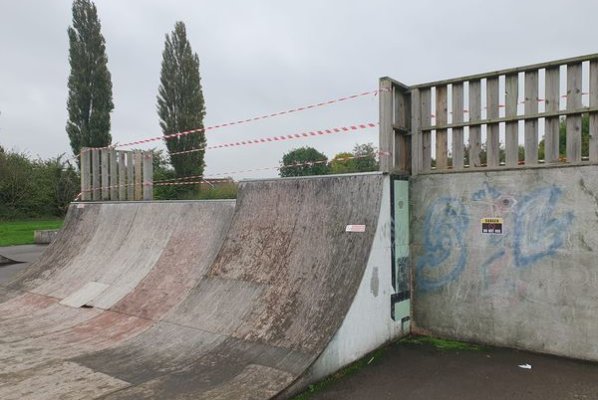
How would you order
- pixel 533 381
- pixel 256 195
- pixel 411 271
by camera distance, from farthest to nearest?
1. pixel 256 195
2. pixel 411 271
3. pixel 533 381

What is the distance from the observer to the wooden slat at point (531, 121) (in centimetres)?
456

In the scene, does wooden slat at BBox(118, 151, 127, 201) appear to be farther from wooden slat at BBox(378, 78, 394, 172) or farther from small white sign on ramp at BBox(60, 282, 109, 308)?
wooden slat at BBox(378, 78, 394, 172)

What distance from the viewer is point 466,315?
16.1ft

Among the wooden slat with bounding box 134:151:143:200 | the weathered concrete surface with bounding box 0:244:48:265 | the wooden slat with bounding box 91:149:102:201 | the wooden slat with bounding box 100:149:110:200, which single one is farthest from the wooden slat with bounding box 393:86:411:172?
the weathered concrete surface with bounding box 0:244:48:265

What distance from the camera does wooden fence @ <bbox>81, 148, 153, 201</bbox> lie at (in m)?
9.81

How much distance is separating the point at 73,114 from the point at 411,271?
3104cm

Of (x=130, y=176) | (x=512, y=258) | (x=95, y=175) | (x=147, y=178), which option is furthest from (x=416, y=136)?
(x=95, y=175)

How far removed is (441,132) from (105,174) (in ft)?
25.6

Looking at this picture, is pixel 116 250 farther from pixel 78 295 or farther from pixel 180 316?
pixel 180 316

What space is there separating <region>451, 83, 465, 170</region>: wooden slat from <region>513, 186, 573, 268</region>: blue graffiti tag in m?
0.85

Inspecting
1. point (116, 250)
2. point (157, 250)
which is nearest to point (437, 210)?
point (157, 250)

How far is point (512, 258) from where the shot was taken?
4.66m

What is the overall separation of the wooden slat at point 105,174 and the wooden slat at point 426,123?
24.6 ft

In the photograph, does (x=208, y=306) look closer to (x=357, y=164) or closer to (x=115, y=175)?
(x=115, y=175)
